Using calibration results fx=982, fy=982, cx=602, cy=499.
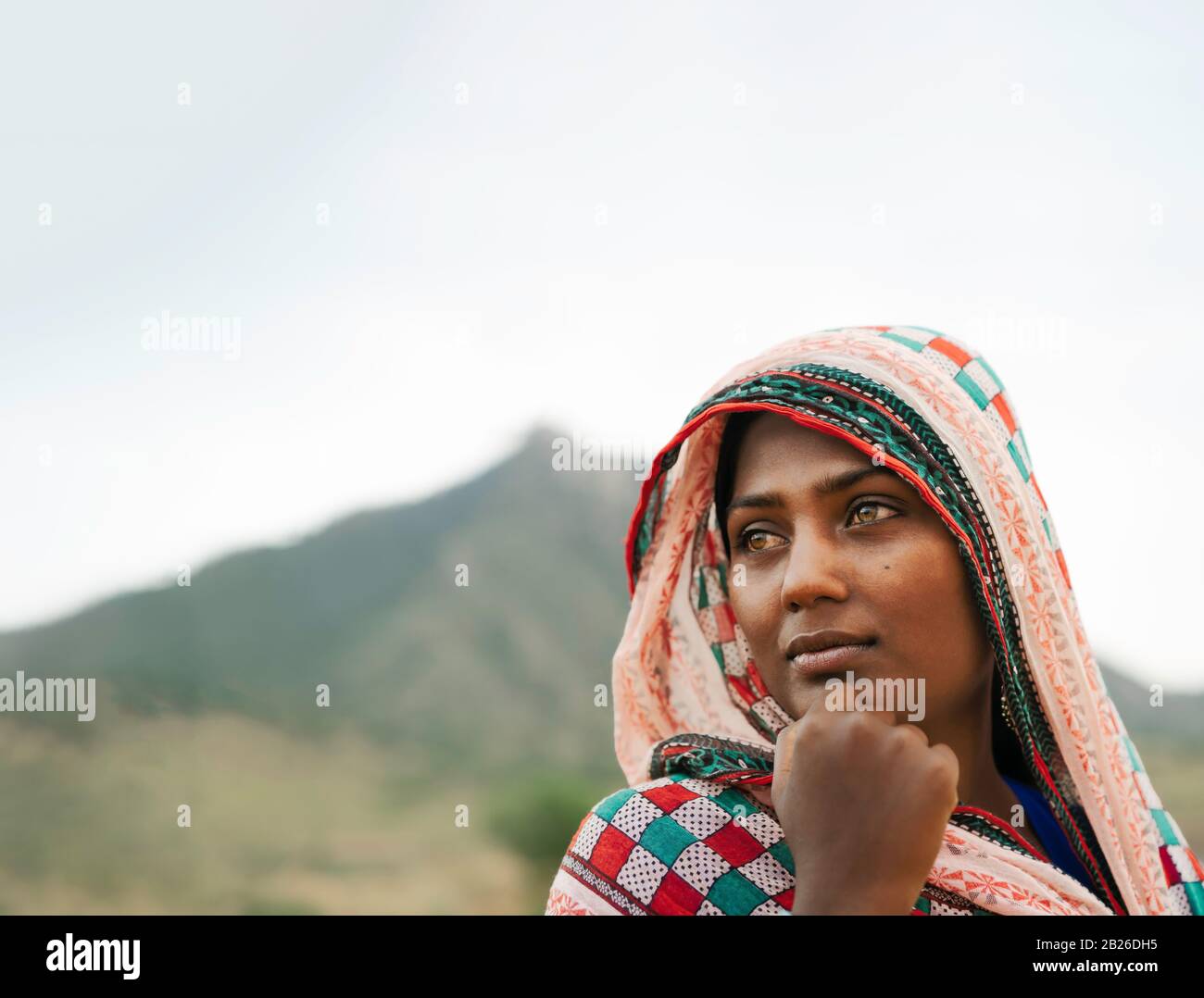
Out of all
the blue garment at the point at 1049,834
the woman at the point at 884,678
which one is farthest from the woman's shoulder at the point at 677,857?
the blue garment at the point at 1049,834

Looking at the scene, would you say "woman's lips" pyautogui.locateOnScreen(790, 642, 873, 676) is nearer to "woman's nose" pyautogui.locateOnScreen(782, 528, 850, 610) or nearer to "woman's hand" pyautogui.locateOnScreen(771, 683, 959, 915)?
"woman's nose" pyautogui.locateOnScreen(782, 528, 850, 610)

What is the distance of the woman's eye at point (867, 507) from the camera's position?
1.83 meters

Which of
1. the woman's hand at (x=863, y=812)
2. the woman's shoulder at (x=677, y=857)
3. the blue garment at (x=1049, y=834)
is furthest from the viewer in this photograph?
the blue garment at (x=1049, y=834)

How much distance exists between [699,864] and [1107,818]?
2.96 feet

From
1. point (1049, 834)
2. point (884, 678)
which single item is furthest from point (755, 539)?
point (1049, 834)

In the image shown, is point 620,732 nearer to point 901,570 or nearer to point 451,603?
point 901,570

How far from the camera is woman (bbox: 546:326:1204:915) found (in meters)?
1.70

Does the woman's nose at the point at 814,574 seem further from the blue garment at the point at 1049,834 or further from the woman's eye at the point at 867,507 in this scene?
the blue garment at the point at 1049,834

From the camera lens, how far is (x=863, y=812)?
1406 mm

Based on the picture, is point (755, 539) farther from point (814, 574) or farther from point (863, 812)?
point (863, 812)

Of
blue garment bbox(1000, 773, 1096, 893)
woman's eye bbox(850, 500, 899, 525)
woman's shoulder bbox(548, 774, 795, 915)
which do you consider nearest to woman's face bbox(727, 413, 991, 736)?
→ woman's eye bbox(850, 500, 899, 525)

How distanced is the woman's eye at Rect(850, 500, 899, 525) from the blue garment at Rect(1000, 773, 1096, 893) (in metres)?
0.82

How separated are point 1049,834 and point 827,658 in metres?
0.83

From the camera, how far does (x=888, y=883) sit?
1368 millimetres
